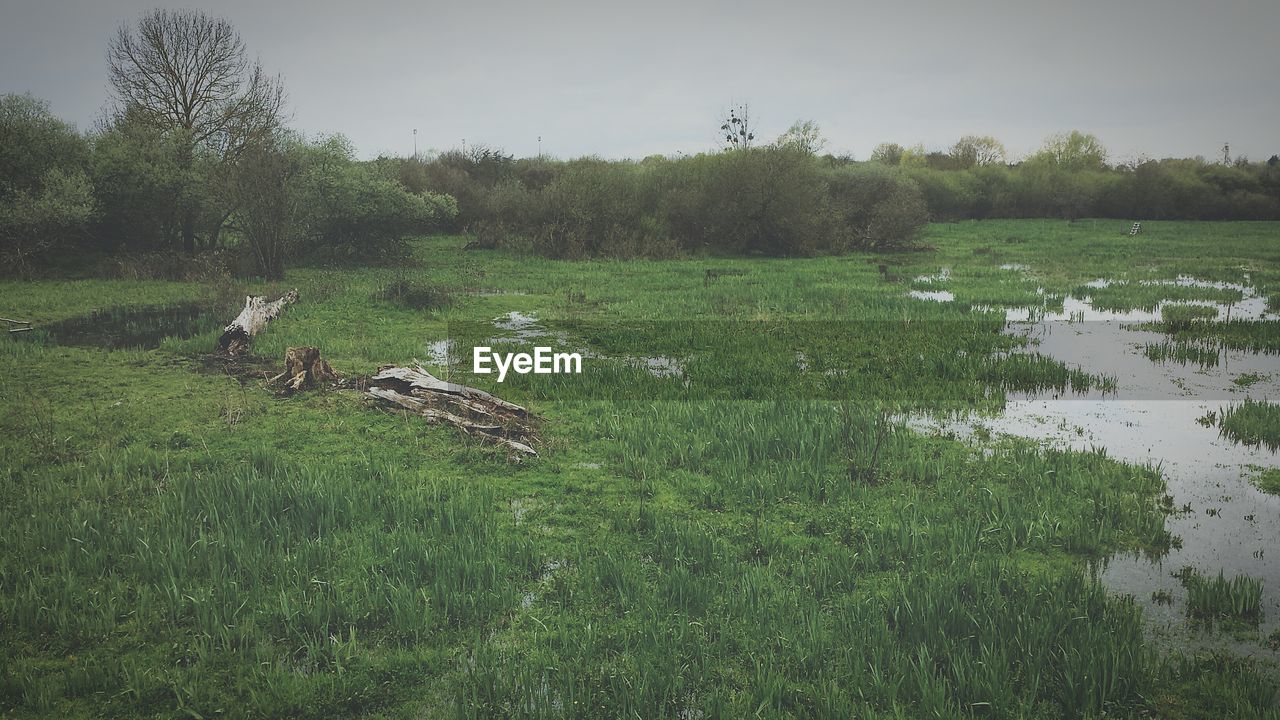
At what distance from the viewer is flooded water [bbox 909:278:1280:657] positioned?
17.1 feet

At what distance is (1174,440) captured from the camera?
27.5ft

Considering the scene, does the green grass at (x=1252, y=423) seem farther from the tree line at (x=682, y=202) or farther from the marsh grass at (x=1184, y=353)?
the tree line at (x=682, y=202)

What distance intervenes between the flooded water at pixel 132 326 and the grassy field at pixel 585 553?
5.24 ft

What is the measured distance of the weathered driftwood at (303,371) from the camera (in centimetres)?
1023

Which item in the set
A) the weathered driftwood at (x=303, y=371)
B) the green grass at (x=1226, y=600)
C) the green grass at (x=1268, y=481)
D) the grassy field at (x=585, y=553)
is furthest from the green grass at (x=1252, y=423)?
the weathered driftwood at (x=303, y=371)

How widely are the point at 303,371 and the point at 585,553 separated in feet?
20.9

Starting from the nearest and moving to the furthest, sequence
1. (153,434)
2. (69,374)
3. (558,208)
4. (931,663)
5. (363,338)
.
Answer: (931,663) → (153,434) → (69,374) → (363,338) → (558,208)

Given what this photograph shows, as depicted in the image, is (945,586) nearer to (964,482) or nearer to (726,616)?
(726,616)

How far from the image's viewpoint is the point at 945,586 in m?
5.02

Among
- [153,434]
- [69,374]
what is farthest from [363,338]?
[153,434]

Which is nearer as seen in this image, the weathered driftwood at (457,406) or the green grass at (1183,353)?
the weathered driftwood at (457,406)

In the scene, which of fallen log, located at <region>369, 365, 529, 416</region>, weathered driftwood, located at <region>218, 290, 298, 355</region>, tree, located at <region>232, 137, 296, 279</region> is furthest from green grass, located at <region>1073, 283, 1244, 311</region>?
tree, located at <region>232, 137, 296, 279</region>

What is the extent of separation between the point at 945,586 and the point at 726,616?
1490 mm

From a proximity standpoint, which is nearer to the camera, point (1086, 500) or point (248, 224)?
point (1086, 500)
